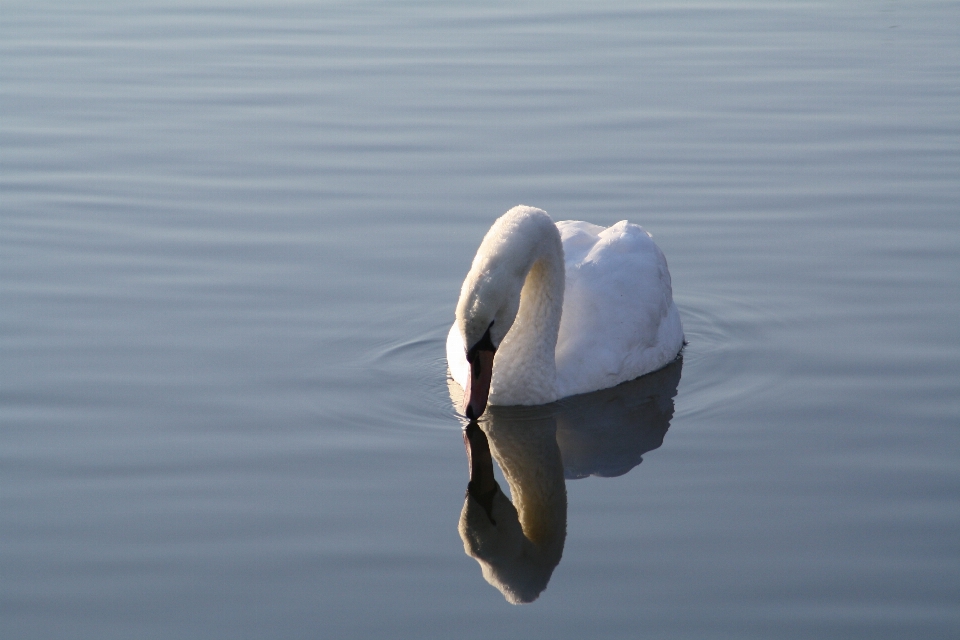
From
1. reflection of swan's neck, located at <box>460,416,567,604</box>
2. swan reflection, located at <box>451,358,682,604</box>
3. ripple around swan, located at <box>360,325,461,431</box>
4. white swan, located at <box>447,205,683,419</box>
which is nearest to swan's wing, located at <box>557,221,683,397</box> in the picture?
white swan, located at <box>447,205,683,419</box>

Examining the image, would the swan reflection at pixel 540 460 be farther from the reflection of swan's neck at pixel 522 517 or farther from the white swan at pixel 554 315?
the white swan at pixel 554 315

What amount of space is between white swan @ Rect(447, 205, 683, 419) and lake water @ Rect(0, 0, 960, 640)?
0.70 ft

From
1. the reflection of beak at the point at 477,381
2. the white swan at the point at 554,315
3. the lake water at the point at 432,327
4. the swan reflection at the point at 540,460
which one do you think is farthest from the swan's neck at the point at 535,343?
the reflection of beak at the point at 477,381

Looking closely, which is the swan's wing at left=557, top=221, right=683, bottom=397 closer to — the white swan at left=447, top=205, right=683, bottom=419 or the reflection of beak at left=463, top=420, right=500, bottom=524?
the white swan at left=447, top=205, right=683, bottom=419

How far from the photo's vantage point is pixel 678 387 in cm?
908

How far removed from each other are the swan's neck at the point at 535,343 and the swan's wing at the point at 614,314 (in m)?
0.20

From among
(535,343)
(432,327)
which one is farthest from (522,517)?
(432,327)

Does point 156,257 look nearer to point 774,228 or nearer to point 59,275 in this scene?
point 59,275

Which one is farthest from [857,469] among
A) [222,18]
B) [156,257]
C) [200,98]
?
[222,18]

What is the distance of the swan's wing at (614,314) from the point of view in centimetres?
902

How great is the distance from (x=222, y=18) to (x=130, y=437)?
40.5 ft

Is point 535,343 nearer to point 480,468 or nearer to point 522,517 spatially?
point 480,468

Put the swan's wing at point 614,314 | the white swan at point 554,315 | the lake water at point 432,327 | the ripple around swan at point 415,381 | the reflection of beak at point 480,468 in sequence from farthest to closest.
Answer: the swan's wing at point 614,314 < the ripple around swan at point 415,381 < the white swan at point 554,315 < the reflection of beak at point 480,468 < the lake water at point 432,327

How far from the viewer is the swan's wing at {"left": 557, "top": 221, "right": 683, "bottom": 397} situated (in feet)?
29.6
